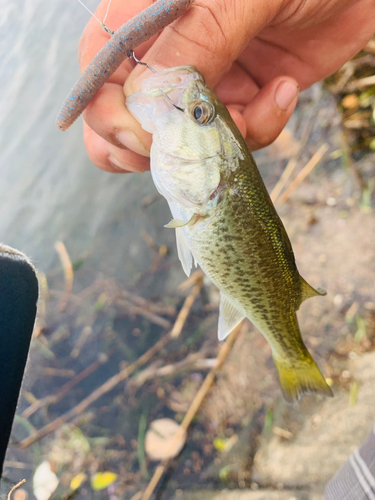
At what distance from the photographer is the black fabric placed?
1.63 m

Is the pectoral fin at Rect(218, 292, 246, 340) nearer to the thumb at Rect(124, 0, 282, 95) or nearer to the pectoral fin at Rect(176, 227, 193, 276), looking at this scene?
the pectoral fin at Rect(176, 227, 193, 276)

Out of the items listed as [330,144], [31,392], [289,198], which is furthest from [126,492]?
[330,144]

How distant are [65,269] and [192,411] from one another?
3074mm

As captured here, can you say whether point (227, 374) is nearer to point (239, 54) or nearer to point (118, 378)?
point (118, 378)

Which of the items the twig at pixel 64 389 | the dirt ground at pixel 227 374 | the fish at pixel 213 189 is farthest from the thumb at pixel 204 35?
the twig at pixel 64 389

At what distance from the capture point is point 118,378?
419 centimetres

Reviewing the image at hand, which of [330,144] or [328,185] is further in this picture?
[330,144]

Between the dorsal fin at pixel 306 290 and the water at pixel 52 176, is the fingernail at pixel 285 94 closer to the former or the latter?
the dorsal fin at pixel 306 290

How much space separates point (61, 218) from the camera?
237 inches

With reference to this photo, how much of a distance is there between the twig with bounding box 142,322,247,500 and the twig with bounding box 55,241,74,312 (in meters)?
2.53

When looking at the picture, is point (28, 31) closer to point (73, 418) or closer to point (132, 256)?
point (132, 256)

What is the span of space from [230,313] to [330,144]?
372 cm

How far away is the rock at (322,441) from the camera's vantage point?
2.95 metres

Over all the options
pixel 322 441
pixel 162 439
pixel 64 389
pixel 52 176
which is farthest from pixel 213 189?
pixel 52 176
